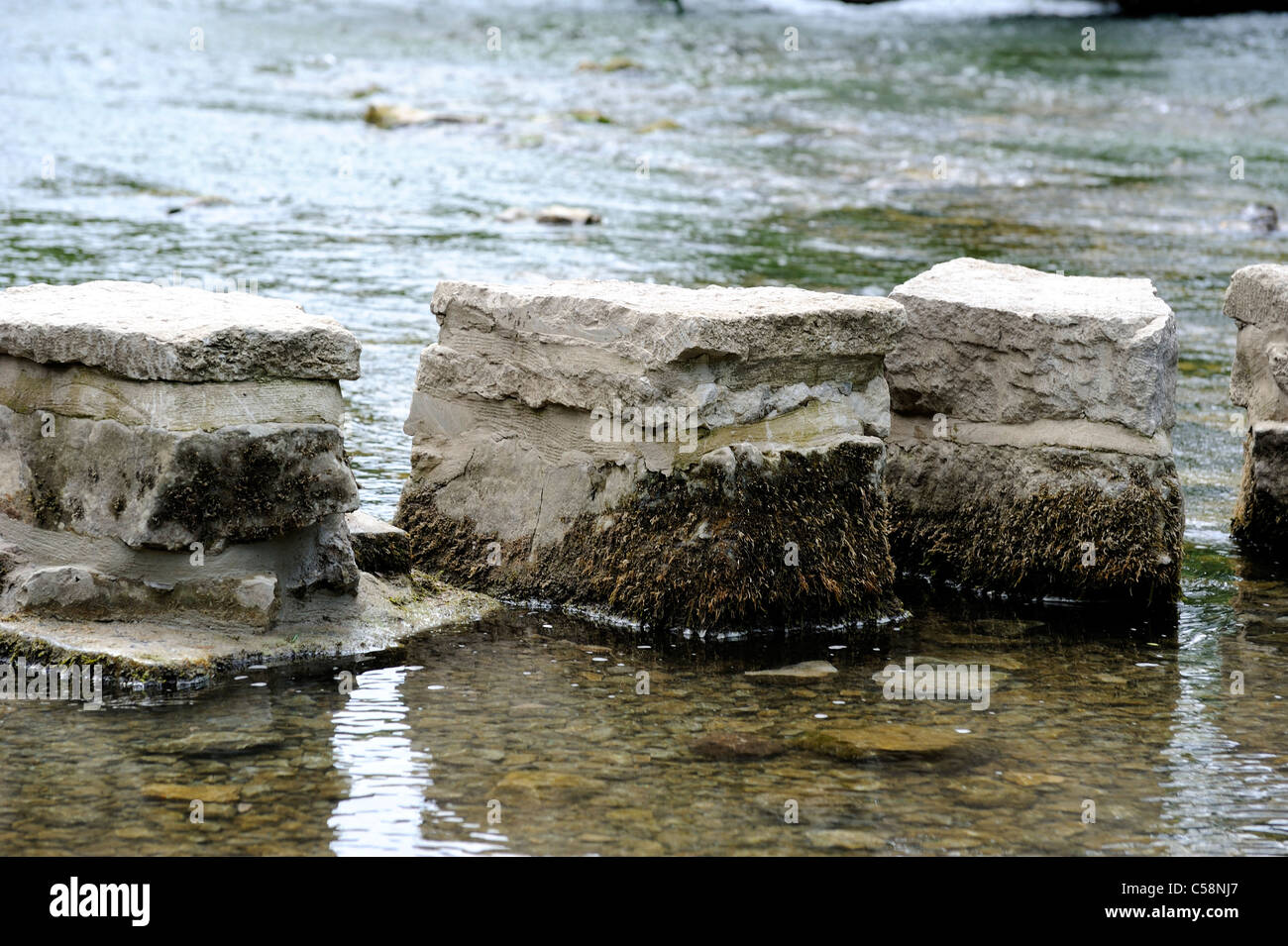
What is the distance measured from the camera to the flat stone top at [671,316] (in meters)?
5.38

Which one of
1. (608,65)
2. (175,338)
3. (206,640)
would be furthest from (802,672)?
(608,65)

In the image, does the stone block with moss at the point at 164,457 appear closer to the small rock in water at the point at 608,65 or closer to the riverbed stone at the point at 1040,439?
the riverbed stone at the point at 1040,439

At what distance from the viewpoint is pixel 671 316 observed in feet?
17.6

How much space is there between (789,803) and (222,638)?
2014 mm

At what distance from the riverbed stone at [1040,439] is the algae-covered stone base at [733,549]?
0.54 m

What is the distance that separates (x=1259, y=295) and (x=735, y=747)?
3.54m

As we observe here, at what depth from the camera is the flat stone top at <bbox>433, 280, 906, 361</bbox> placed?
538 centimetres

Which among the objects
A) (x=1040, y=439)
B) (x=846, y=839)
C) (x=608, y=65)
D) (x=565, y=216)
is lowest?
(x=846, y=839)

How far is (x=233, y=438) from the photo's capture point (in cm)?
502

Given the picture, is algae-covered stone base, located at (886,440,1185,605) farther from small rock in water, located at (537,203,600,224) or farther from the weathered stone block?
small rock in water, located at (537,203,600,224)

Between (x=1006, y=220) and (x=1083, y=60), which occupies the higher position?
(x=1083, y=60)

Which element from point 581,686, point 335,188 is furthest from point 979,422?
point 335,188

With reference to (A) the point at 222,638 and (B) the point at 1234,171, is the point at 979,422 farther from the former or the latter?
(B) the point at 1234,171

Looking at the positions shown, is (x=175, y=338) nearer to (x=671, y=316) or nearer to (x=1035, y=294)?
(x=671, y=316)
